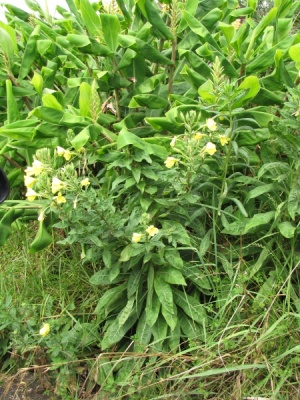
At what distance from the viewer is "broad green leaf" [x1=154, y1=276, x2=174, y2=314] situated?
2.14 m

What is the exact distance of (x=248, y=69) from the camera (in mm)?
2436

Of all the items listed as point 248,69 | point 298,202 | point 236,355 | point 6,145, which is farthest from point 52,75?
point 236,355

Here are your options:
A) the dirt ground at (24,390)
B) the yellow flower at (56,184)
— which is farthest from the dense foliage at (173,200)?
the dirt ground at (24,390)

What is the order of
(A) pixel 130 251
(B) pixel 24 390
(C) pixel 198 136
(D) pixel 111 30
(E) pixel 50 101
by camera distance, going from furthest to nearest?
(D) pixel 111 30, (E) pixel 50 101, (B) pixel 24 390, (A) pixel 130 251, (C) pixel 198 136

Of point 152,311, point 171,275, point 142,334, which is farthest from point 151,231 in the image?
point 142,334

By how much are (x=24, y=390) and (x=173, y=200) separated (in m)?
1.05

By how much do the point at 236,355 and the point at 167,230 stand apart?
1.82 ft

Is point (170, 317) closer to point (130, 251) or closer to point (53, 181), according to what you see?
point (130, 251)

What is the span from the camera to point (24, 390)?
2211mm

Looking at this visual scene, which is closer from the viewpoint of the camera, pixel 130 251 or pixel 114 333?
pixel 130 251

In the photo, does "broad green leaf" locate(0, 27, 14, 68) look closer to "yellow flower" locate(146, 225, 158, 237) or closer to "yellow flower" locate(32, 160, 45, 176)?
"yellow flower" locate(32, 160, 45, 176)

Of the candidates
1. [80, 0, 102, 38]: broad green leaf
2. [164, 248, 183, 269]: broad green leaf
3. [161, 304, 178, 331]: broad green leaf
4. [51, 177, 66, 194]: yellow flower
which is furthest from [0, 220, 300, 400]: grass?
[80, 0, 102, 38]: broad green leaf

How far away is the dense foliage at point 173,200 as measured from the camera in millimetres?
1993

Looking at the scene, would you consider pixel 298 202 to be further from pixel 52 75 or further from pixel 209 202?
pixel 52 75
